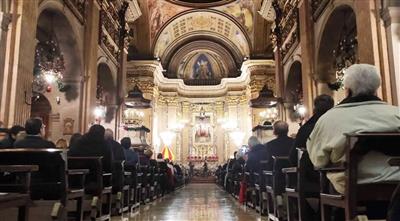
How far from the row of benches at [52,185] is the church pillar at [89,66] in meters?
4.47

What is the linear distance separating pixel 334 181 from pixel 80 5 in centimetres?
907

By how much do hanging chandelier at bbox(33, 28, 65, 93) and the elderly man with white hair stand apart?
24.1ft

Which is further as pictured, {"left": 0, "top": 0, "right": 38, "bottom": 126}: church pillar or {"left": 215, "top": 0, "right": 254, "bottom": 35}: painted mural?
{"left": 215, "top": 0, "right": 254, "bottom": 35}: painted mural

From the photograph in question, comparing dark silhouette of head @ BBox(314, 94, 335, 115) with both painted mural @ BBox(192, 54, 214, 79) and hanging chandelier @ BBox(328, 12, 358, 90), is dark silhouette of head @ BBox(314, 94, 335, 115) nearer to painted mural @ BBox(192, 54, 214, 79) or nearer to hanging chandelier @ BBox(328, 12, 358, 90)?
hanging chandelier @ BBox(328, 12, 358, 90)

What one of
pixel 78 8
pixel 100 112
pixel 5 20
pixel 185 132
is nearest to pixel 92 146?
pixel 5 20

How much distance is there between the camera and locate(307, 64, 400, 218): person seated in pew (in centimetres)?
242

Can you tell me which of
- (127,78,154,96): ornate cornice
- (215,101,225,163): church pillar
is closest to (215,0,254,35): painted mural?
(127,78,154,96): ornate cornice

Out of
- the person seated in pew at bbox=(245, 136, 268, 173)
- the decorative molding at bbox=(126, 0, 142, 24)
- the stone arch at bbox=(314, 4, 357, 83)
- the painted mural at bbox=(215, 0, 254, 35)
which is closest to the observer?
the person seated in pew at bbox=(245, 136, 268, 173)

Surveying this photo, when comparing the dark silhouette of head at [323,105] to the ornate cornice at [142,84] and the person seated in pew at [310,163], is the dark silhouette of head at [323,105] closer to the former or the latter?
the person seated in pew at [310,163]

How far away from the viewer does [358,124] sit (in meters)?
2.52

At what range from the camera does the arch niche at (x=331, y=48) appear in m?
9.38

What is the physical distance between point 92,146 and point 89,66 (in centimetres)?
557

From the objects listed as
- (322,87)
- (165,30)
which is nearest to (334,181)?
(322,87)

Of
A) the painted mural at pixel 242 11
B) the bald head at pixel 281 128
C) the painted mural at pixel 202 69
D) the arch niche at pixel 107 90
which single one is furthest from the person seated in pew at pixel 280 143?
the painted mural at pixel 202 69
